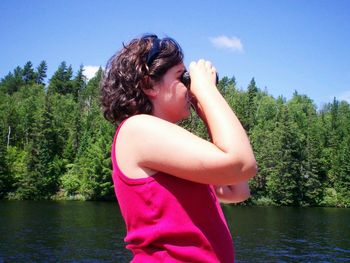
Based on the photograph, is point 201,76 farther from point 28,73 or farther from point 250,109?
point 28,73

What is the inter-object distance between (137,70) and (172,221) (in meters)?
0.71

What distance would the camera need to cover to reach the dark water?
25.4 metres

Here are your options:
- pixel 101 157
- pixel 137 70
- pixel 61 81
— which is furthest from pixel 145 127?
pixel 61 81

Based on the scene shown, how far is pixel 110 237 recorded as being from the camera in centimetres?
3119

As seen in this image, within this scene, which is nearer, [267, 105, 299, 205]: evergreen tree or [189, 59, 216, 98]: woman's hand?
[189, 59, 216, 98]: woman's hand

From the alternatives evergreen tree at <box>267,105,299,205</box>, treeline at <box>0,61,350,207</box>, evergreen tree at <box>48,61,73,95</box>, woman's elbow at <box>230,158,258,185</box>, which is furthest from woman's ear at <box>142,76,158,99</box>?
evergreen tree at <box>48,61,73,95</box>

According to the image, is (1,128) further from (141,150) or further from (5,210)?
(141,150)

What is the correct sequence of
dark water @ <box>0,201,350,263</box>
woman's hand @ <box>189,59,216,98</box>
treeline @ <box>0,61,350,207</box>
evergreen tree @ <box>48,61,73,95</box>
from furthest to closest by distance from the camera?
evergreen tree @ <box>48,61,73,95</box> < treeline @ <box>0,61,350,207</box> < dark water @ <box>0,201,350,263</box> < woman's hand @ <box>189,59,216,98</box>

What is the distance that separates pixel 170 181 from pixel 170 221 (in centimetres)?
16

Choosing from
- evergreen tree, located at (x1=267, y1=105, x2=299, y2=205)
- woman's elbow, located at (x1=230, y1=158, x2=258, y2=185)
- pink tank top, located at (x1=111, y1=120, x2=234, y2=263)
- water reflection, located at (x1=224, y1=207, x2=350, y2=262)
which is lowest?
water reflection, located at (x1=224, y1=207, x2=350, y2=262)

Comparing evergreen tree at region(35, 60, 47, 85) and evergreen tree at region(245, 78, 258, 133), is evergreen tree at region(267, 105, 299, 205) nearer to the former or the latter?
evergreen tree at region(245, 78, 258, 133)

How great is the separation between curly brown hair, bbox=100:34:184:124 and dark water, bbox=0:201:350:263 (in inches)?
917

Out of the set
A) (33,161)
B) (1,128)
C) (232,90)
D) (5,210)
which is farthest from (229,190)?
(232,90)

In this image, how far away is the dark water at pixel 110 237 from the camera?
2536cm
